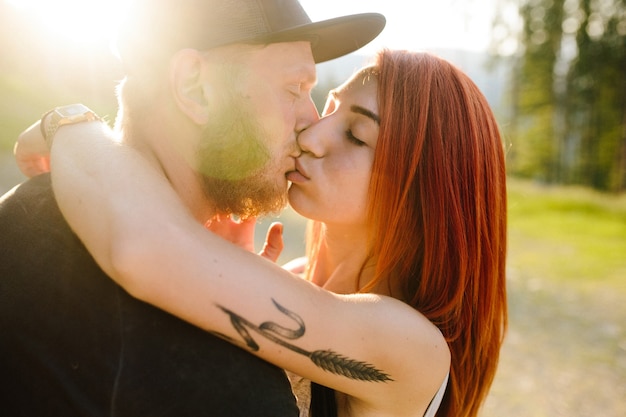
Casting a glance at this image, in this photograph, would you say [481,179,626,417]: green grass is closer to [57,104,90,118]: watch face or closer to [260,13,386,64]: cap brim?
[260,13,386,64]: cap brim

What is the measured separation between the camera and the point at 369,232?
2643 mm

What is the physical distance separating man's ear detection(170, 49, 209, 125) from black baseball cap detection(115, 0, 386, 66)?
2.8 inches

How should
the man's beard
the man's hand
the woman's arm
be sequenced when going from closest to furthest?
the woman's arm → the man's beard → the man's hand

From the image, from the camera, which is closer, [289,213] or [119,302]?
[119,302]

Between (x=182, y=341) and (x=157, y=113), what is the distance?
0.90m

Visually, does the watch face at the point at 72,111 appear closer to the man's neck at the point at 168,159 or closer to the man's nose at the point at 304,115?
the man's neck at the point at 168,159

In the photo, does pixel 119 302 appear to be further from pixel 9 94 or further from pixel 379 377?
pixel 9 94

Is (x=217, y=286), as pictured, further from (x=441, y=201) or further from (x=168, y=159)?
(x=441, y=201)

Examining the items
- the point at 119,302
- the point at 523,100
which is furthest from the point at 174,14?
the point at 523,100

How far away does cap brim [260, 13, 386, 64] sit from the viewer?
2354 millimetres

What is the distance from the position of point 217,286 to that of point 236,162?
2.55ft

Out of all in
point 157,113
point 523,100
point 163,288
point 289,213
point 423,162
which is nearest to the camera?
point 163,288

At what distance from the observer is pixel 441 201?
2.43 meters

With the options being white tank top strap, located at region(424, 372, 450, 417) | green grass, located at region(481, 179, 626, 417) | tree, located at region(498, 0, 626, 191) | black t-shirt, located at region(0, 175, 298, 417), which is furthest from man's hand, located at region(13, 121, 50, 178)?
tree, located at region(498, 0, 626, 191)
